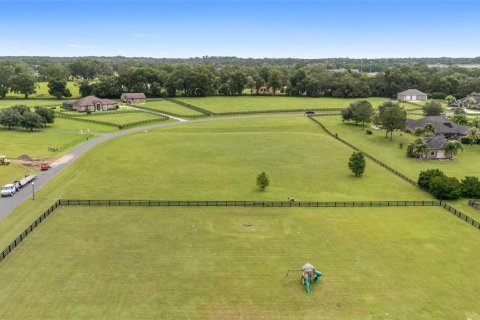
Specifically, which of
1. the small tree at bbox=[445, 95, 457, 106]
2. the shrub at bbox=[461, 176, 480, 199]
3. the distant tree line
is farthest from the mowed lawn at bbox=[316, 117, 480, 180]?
the small tree at bbox=[445, 95, 457, 106]

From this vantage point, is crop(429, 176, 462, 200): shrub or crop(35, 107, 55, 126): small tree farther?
crop(35, 107, 55, 126): small tree

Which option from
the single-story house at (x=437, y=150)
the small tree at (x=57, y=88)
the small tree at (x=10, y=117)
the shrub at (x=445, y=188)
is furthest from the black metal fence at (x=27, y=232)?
the small tree at (x=57, y=88)

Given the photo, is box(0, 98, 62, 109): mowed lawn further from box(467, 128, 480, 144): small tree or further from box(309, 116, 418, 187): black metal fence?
box(467, 128, 480, 144): small tree

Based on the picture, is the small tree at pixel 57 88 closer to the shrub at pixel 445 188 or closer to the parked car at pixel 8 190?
the parked car at pixel 8 190

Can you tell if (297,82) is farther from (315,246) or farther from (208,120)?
(315,246)

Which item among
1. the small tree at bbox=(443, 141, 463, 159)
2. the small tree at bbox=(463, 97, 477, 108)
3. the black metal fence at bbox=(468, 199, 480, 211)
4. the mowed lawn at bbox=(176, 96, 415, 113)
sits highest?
the small tree at bbox=(463, 97, 477, 108)

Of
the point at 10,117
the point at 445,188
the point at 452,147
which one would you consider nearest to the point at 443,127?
the point at 452,147

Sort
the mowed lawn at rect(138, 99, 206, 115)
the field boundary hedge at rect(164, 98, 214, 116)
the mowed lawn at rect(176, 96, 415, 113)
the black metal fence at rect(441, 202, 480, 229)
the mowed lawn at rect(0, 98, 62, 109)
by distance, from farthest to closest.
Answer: the mowed lawn at rect(176, 96, 415, 113)
the mowed lawn at rect(0, 98, 62, 109)
the mowed lawn at rect(138, 99, 206, 115)
the field boundary hedge at rect(164, 98, 214, 116)
the black metal fence at rect(441, 202, 480, 229)
